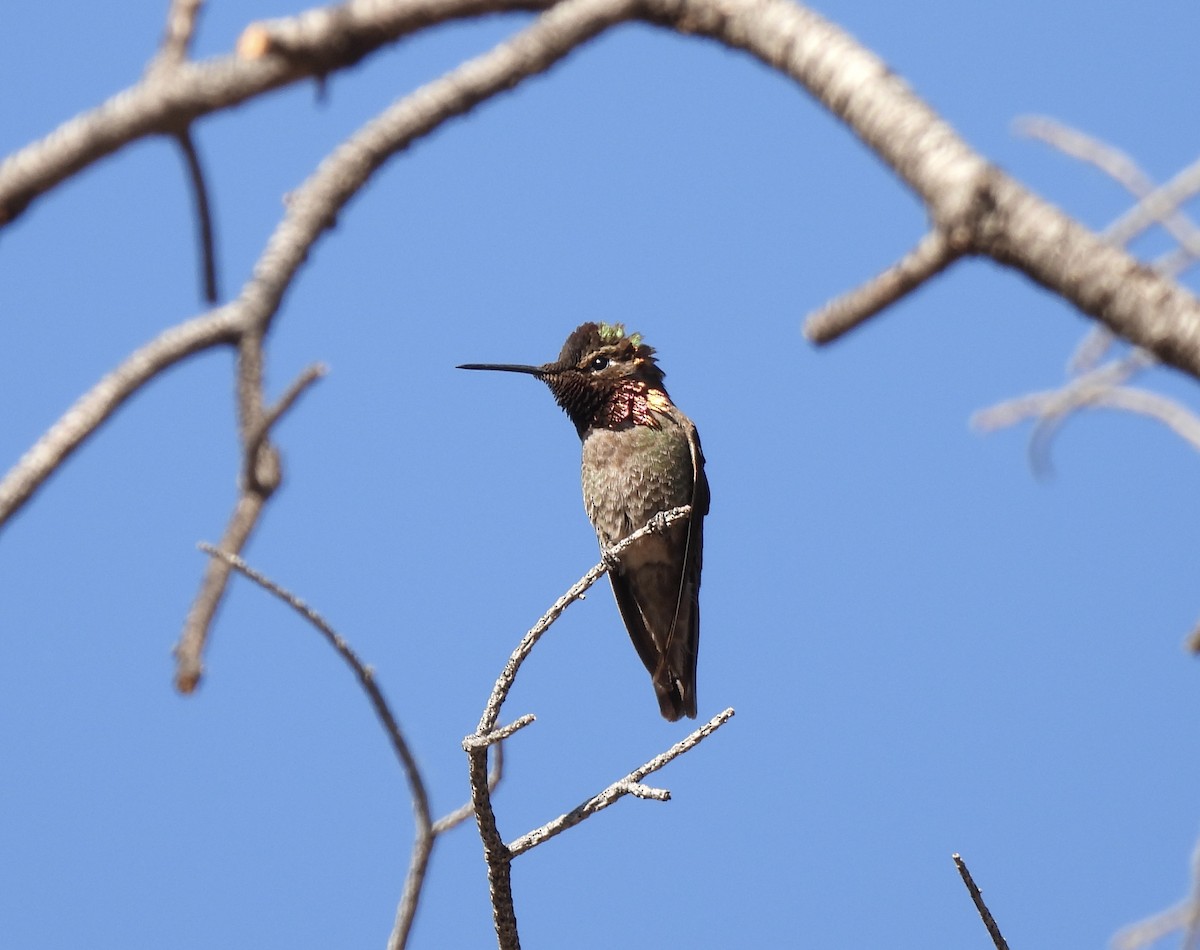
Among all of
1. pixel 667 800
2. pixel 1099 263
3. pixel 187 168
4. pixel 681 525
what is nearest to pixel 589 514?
pixel 681 525

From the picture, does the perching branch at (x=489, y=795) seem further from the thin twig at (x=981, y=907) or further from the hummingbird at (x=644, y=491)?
the hummingbird at (x=644, y=491)

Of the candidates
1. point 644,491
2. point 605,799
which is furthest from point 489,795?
point 644,491

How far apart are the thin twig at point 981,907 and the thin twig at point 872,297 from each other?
3.49ft

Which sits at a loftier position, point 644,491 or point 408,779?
point 644,491

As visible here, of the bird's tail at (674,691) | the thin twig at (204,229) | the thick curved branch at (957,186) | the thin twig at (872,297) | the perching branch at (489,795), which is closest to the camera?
the thick curved branch at (957,186)

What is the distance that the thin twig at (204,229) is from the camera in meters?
1.94

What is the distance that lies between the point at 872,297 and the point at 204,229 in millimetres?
1058

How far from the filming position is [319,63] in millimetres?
1865

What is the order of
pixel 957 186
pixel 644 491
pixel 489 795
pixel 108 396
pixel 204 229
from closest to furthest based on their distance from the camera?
1. pixel 957 186
2. pixel 108 396
3. pixel 204 229
4. pixel 489 795
5. pixel 644 491

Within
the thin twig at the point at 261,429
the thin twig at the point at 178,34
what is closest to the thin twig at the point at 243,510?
the thin twig at the point at 261,429

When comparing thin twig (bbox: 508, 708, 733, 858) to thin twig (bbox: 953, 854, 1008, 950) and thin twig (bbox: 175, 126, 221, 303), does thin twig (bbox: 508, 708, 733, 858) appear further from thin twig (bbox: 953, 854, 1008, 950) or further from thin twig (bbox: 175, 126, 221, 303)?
thin twig (bbox: 175, 126, 221, 303)

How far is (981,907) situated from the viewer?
2100 millimetres

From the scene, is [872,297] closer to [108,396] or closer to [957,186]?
[957,186]

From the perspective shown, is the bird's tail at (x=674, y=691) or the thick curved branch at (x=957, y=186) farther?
the bird's tail at (x=674, y=691)
